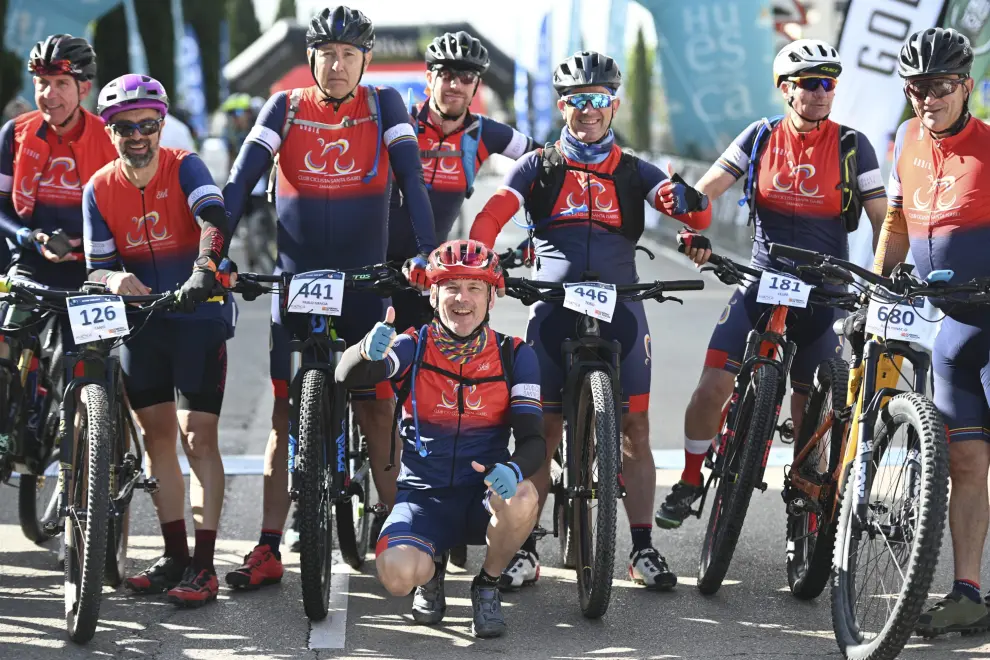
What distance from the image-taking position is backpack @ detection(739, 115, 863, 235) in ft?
19.7

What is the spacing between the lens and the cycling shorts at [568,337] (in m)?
5.77

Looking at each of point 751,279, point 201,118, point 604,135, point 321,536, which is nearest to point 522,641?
point 321,536

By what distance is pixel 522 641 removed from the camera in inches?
202

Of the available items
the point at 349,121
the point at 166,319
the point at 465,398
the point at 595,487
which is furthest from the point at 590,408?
the point at 166,319

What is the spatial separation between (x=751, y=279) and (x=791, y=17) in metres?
22.3

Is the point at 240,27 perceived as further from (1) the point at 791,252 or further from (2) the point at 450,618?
(1) the point at 791,252

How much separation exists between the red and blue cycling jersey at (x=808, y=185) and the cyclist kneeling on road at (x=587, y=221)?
0.51 metres

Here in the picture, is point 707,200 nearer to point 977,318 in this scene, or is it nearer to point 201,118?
point 977,318

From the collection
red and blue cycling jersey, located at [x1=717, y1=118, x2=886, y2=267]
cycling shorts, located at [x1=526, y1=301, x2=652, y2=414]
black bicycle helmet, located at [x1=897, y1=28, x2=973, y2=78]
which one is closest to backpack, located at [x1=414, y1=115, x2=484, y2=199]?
cycling shorts, located at [x1=526, y1=301, x2=652, y2=414]

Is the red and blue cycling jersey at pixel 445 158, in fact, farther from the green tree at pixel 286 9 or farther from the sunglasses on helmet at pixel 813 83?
the green tree at pixel 286 9

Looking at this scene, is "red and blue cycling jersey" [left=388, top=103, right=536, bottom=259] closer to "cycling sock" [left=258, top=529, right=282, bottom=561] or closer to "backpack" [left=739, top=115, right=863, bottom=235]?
"backpack" [left=739, top=115, right=863, bottom=235]

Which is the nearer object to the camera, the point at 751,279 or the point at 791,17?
the point at 751,279

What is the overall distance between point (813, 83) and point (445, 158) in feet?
5.93

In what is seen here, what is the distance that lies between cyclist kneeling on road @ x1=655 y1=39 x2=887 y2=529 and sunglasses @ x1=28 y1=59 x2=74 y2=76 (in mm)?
2921
